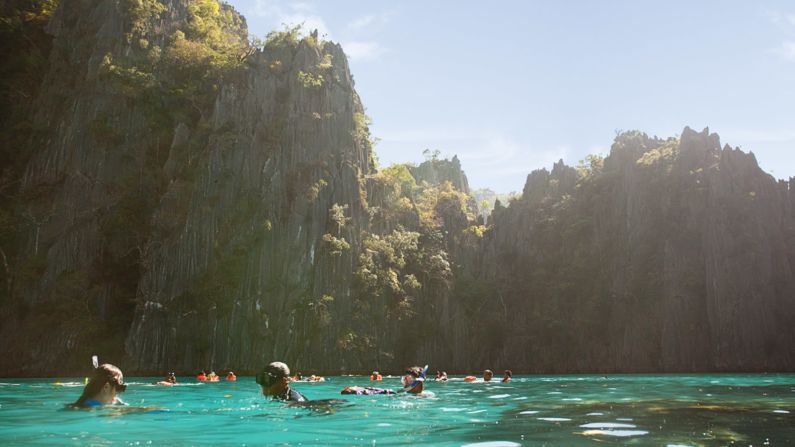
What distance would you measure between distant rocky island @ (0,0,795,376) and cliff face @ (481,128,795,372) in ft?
0.65

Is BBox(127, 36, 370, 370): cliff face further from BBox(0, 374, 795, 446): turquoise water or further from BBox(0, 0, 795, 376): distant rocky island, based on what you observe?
BBox(0, 374, 795, 446): turquoise water

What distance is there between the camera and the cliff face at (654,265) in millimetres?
52594

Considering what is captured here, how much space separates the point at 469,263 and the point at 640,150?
2065 cm

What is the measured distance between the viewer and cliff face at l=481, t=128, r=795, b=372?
52594 millimetres

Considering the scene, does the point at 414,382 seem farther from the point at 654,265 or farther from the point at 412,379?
the point at 654,265

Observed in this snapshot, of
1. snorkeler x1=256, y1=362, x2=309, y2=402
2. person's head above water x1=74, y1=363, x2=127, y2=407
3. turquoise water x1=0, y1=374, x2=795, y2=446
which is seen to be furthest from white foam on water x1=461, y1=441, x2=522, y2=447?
person's head above water x1=74, y1=363, x2=127, y2=407

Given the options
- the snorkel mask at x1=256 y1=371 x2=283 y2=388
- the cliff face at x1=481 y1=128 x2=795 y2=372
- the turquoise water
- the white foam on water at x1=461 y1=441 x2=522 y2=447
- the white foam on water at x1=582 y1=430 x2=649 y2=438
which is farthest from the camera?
the cliff face at x1=481 y1=128 x2=795 y2=372

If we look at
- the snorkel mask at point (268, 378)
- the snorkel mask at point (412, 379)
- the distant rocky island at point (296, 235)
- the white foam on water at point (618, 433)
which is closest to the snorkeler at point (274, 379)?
the snorkel mask at point (268, 378)

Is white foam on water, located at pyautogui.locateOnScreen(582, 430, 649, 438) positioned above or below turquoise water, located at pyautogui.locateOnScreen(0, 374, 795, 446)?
above

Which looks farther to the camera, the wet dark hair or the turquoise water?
the wet dark hair

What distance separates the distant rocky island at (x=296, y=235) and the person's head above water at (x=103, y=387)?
106 feet

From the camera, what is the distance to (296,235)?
156 ft

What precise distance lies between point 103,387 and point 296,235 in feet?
119

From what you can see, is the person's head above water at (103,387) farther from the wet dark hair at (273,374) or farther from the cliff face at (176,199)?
the cliff face at (176,199)
